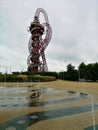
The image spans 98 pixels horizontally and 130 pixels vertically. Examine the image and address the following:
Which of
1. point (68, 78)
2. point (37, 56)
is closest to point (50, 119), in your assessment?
point (68, 78)

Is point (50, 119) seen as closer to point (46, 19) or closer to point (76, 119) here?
point (76, 119)

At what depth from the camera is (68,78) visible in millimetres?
51750

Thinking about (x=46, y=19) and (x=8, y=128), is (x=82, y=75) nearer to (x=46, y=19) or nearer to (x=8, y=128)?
(x=46, y=19)

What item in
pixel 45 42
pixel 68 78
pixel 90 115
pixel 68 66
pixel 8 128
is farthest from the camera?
pixel 68 66

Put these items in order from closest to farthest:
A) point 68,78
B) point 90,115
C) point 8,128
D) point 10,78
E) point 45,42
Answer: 1. point 8,128
2. point 90,115
3. point 10,78
4. point 68,78
5. point 45,42

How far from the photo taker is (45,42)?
183 ft

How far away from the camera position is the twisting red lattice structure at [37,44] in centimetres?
5584

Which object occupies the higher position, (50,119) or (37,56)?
(37,56)

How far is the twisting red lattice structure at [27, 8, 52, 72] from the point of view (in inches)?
2199

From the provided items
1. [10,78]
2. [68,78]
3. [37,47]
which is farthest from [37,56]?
[10,78]

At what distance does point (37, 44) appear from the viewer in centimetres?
5606

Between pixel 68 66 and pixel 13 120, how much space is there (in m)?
55.4

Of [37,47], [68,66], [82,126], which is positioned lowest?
[82,126]

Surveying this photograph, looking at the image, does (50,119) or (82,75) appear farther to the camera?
(82,75)
